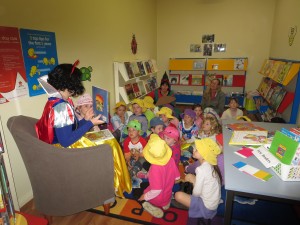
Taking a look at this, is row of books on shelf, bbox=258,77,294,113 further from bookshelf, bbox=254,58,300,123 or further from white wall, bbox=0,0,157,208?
white wall, bbox=0,0,157,208

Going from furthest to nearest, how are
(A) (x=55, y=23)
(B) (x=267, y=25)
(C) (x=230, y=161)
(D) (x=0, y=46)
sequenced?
(B) (x=267, y=25) < (A) (x=55, y=23) < (D) (x=0, y=46) < (C) (x=230, y=161)

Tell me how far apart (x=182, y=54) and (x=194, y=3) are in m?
1.35

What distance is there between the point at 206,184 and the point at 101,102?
4.54 ft

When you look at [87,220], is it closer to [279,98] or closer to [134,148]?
[134,148]

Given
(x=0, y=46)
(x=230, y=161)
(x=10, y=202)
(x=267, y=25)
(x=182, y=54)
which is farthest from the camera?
(x=182, y=54)

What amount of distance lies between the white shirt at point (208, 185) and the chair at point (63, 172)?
71cm

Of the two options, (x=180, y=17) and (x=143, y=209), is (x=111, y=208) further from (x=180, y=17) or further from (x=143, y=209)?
(x=180, y=17)

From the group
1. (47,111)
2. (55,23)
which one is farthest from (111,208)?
(55,23)

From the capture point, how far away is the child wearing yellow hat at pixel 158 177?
5.98ft

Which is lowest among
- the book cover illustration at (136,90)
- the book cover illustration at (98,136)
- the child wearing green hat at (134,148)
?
the child wearing green hat at (134,148)

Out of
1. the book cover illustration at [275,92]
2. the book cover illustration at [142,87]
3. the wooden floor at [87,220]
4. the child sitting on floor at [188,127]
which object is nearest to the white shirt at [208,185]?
the wooden floor at [87,220]

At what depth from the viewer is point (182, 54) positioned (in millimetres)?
6020

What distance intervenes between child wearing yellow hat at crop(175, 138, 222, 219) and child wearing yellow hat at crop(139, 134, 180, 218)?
257 millimetres

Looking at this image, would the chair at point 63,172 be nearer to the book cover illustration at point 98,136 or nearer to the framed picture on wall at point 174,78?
the book cover illustration at point 98,136
